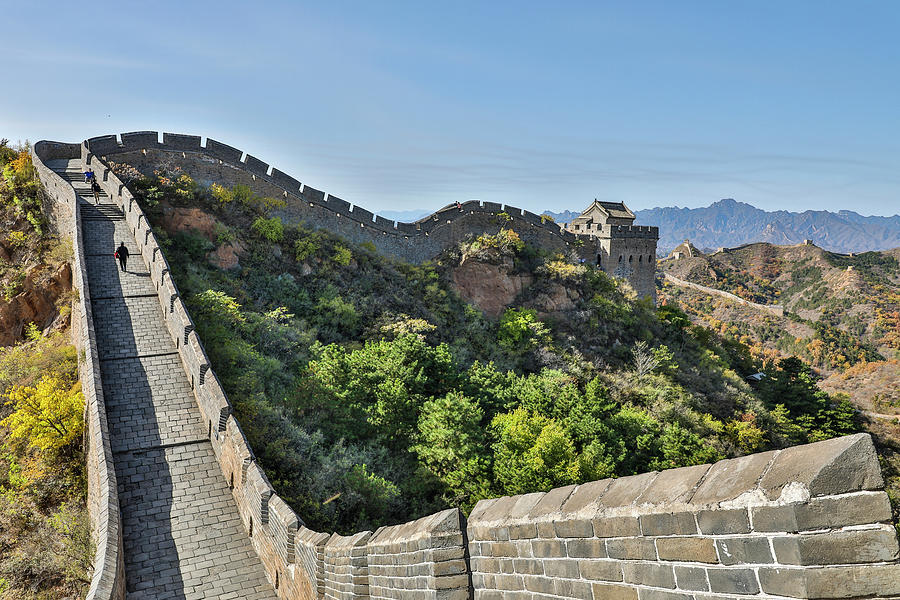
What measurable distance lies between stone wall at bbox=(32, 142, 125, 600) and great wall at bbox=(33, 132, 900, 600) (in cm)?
5

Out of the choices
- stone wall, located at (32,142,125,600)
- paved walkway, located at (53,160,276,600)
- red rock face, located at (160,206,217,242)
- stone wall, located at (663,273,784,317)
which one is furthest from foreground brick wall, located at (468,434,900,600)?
stone wall, located at (663,273,784,317)

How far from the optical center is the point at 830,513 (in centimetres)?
185

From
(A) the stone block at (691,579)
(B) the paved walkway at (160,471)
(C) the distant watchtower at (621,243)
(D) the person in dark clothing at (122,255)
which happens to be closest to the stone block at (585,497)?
(A) the stone block at (691,579)

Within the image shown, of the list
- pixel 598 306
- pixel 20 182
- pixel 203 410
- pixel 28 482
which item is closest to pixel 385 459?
pixel 203 410

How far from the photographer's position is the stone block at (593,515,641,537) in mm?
2496

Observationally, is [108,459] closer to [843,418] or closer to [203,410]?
[203,410]

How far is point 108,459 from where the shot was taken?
10016mm

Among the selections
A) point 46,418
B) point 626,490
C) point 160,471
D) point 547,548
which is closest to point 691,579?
point 626,490

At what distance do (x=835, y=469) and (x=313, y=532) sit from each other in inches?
288

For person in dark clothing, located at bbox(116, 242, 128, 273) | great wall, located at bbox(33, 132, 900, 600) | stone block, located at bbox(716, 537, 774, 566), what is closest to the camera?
great wall, located at bbox(33, 132, 900, 600)

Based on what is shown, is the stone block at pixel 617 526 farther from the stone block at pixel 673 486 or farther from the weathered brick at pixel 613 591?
the weathered brick at pixel 613 591

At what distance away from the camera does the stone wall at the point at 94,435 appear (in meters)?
8.00

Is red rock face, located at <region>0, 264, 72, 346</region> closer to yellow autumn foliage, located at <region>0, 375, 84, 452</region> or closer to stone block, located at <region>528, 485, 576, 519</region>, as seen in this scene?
yellow autumn foliage, located at <region>0, 375, 84, 452</region>

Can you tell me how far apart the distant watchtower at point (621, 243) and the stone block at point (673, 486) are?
32.6m
